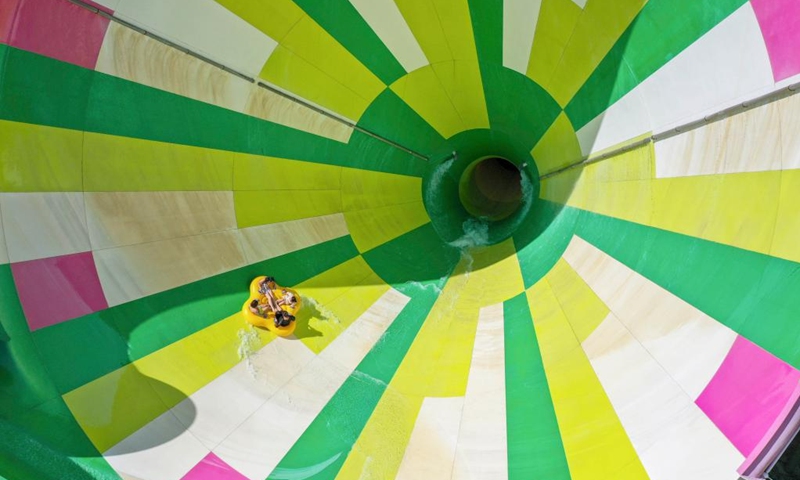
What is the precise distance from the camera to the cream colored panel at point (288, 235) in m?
3.73

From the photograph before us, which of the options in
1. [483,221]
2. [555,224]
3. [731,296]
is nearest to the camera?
[731,296]

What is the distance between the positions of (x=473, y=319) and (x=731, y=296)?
62.2 inches

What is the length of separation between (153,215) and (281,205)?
2.65 ft

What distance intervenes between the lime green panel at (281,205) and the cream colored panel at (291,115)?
1.39 ft

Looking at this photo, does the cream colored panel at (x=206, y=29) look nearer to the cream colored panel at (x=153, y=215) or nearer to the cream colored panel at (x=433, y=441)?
the cream colored panel at (x=153, y=215)

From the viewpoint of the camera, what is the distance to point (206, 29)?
3314 mm

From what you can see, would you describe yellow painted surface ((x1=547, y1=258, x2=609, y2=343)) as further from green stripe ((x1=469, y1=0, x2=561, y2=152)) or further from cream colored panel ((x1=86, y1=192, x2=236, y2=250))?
cream colored panel ((x1=86, y1=192, x2=236, y2=250))

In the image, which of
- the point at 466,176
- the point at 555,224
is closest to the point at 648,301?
the point at 555,224

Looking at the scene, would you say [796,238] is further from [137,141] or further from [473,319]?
[137,141]

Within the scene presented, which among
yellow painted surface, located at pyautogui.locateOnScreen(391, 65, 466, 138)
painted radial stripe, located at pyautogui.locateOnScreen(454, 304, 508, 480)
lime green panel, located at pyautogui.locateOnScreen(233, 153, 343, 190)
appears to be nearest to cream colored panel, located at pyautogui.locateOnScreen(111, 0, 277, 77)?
lime green panel, located at pyautogui.locateOnScreen(233, 153, 343, 190)

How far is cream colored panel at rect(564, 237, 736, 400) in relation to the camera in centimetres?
293

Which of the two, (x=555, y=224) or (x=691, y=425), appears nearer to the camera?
(x=691, y=425)

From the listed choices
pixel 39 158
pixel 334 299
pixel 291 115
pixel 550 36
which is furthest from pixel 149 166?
pixel 550 36

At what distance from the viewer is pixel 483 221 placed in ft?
15.3
